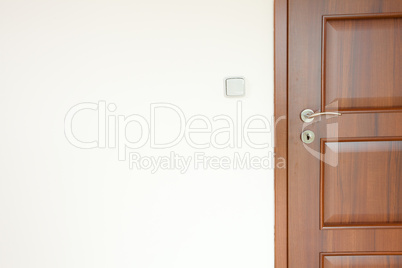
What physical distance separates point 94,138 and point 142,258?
0.64m

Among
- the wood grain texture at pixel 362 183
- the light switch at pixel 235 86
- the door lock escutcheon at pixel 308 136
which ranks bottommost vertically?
the wood grain texture at pixel 362 183

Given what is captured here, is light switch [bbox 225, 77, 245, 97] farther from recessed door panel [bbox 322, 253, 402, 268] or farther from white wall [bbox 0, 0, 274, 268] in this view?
recessed door panel [bbox 322, 253, 402, 268]

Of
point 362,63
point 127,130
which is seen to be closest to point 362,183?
point 362,63

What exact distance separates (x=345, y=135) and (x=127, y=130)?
1039 millimetres

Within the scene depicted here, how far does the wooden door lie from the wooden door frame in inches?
0.7

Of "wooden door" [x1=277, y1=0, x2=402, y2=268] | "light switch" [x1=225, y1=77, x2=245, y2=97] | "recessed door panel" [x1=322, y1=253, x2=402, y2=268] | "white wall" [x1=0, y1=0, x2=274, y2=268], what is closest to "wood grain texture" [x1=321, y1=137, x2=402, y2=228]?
"wooden door" [x1=277, y1=0, x2=402, y2=268]

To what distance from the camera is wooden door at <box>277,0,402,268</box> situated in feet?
4.36

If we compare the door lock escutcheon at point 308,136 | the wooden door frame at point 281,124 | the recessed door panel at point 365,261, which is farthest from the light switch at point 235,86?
the recessed door panel at point 365,261

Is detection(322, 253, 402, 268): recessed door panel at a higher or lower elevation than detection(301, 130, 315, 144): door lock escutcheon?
lower

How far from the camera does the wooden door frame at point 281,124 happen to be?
52.4 inches

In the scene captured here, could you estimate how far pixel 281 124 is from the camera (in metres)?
1.36

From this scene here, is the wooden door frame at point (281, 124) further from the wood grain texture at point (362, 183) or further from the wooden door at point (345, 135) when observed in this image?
the wood grain texture at point (362, 183)

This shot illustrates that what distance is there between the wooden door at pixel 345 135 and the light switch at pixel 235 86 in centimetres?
22

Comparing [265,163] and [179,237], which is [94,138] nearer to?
[179,237]
